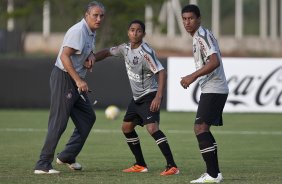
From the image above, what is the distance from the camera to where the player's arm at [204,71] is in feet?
37.2

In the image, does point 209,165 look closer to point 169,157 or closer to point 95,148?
point 169,157

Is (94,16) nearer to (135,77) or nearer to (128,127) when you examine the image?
(135,77)

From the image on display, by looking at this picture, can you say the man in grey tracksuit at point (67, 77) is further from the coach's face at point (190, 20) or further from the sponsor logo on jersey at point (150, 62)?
the coach's face at point (190, 20)

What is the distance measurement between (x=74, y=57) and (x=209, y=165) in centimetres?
235

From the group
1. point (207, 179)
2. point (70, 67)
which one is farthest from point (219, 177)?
point (70, 67)

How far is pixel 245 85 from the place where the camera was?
25.7 meters

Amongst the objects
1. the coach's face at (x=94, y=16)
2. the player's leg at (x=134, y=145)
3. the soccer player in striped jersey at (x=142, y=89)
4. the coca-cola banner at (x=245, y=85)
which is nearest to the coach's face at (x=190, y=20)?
the soccer player in striped jersey at (x=142, y=89)

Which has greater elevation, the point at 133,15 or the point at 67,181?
the point at 133,15

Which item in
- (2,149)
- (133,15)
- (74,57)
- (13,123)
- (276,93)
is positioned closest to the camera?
(74,57)

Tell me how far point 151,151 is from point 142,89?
132 inches

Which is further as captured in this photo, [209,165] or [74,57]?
[74,57]

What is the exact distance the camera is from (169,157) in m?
12.7

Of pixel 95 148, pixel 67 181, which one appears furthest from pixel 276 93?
pixel 67 181

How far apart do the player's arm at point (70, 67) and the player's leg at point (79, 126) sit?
2.79 ft
